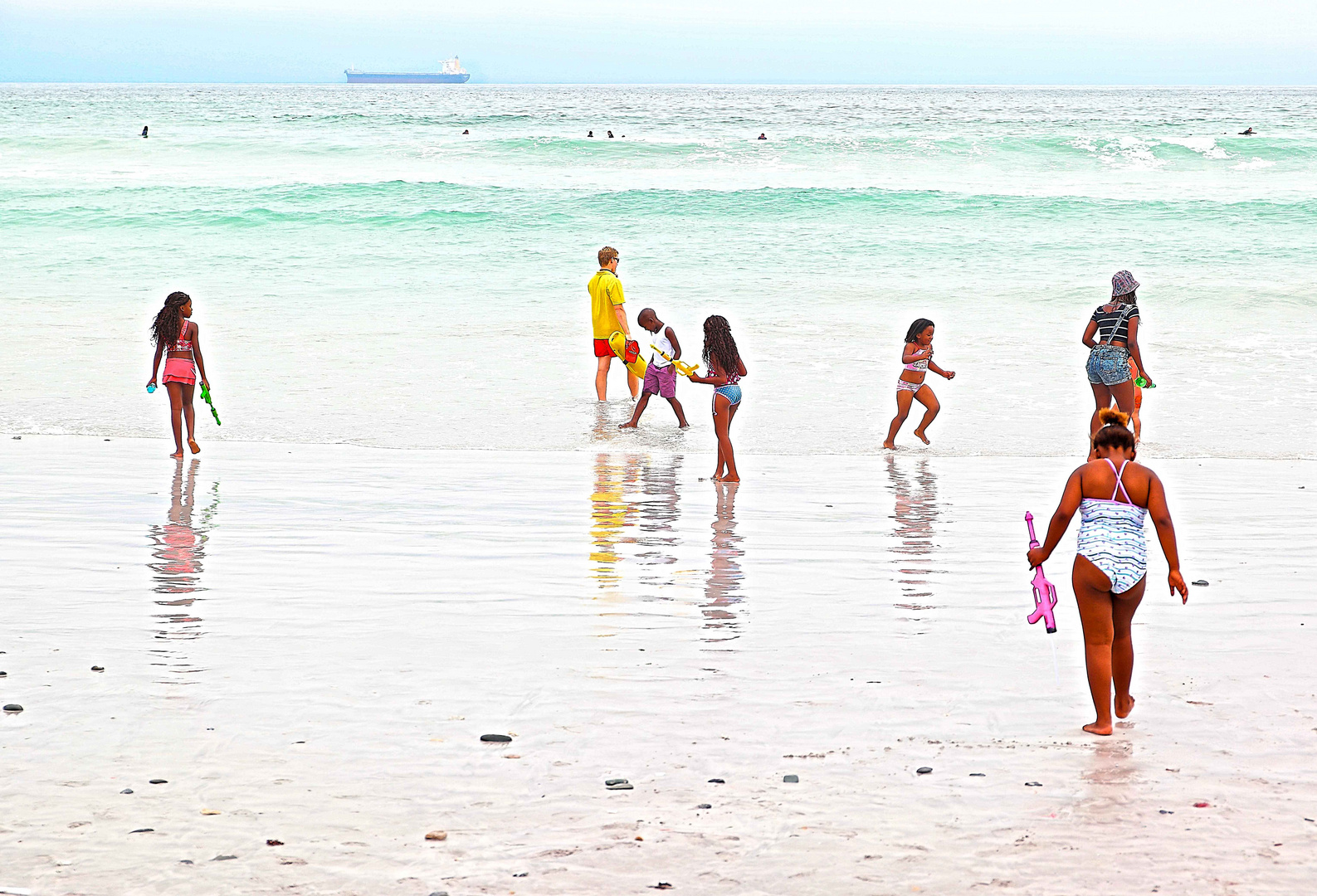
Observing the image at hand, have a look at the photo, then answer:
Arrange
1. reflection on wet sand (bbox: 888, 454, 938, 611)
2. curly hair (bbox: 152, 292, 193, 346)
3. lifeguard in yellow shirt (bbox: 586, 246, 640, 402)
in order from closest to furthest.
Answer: reflection on wet sand (bbox: 888, 454, 938, 611), curly hair (bbox: 152, 292, 193, 346), lifeguard in yellow shirt (bbox: 586, 246, 640, 402)

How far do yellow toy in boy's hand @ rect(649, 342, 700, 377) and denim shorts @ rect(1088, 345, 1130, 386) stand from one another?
124 inches

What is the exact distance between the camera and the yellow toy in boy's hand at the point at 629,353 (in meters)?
11.5

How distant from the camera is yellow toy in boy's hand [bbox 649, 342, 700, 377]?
952cm

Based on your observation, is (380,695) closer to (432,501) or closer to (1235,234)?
(432,501)

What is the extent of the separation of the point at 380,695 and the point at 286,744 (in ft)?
1.64

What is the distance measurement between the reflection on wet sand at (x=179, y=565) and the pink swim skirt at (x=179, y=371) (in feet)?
4.72

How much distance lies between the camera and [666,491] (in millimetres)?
8477

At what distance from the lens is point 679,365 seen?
9852 millimetres

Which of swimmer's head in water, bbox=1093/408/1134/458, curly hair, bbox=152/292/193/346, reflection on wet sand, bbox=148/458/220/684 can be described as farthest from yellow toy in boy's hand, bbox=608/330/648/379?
swimmer's head in water, bbox=1093/408/1134/458

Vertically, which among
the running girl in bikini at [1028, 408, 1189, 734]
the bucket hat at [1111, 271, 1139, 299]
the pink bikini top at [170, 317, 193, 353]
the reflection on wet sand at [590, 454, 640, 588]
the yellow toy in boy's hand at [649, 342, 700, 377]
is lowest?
the reflection on wet sand at [590, 454, 640, 588]

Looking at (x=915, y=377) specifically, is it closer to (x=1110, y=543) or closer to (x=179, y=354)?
(x=179, y=354)

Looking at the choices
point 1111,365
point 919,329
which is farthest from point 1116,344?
point 919,329

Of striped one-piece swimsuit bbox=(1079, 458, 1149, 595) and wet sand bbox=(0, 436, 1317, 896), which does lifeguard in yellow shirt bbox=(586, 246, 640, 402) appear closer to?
wet sand bbox=(0, 436, 1317, 896)

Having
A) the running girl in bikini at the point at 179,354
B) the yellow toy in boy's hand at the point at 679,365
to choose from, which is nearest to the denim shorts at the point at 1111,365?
the yellow toy in boy's hand at the point at 679,365
